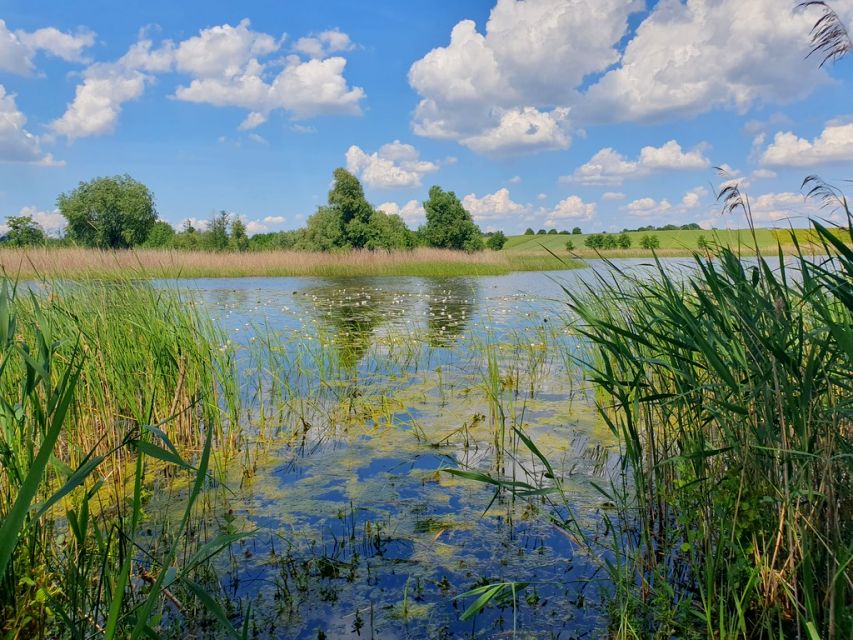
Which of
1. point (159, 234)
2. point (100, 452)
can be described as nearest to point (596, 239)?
point (159, 234)

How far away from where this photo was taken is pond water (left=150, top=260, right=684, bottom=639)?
2477 mm

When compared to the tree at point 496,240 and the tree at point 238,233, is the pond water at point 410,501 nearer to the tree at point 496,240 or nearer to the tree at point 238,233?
the tree at point 238,233

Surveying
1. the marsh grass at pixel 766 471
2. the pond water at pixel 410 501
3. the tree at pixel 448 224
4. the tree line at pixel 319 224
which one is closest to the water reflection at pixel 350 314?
the pond water at pixel 410 501

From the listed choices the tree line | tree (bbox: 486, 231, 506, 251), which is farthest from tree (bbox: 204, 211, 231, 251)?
tree (bbox: 486, 231, 506, 251)

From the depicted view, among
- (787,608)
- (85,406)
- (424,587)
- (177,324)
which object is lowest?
(424,587)

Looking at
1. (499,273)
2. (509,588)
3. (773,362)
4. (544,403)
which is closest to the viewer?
(773,362)

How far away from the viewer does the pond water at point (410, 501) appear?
248cm

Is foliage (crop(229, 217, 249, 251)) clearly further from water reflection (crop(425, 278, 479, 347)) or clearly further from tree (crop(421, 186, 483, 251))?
water reflection (crop(425, 278, 479, 347))

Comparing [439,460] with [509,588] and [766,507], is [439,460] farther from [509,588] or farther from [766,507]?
[766,507]

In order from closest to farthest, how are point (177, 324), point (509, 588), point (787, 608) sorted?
point (787, 608) < point (509, 588) < point (177, 324)

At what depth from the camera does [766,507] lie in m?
2.20

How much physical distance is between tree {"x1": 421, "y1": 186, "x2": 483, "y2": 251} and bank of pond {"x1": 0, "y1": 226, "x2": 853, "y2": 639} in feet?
105

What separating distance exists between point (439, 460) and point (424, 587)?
1623 mm

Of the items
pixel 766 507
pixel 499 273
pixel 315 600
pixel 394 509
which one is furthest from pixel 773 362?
pixel 499 273
